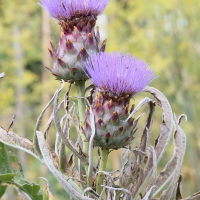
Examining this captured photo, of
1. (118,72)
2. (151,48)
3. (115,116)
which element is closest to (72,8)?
(118,72)

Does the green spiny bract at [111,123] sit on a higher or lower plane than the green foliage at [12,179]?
higher

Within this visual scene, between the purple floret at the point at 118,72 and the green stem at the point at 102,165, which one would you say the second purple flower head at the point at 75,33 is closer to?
the purple floret at the point at 118,72

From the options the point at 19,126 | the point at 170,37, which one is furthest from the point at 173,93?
the point at 19,126

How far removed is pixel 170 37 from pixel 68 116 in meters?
2.89

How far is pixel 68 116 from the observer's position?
82 cm

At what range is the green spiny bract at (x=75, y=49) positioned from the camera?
796 mm

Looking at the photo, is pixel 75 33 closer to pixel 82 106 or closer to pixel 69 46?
pixel 69 46

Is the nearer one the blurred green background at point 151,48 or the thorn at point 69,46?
the thorn at point 69,46

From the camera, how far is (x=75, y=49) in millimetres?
805

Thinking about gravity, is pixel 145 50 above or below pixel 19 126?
above

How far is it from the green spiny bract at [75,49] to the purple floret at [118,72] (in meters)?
0.06

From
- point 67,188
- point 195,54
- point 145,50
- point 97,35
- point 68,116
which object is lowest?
point 67,188

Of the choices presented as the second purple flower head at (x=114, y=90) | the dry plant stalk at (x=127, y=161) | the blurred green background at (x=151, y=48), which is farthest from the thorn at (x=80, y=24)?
the blurred green background at (x=151, y=48)

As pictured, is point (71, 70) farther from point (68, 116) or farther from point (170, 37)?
point (170, 37)
